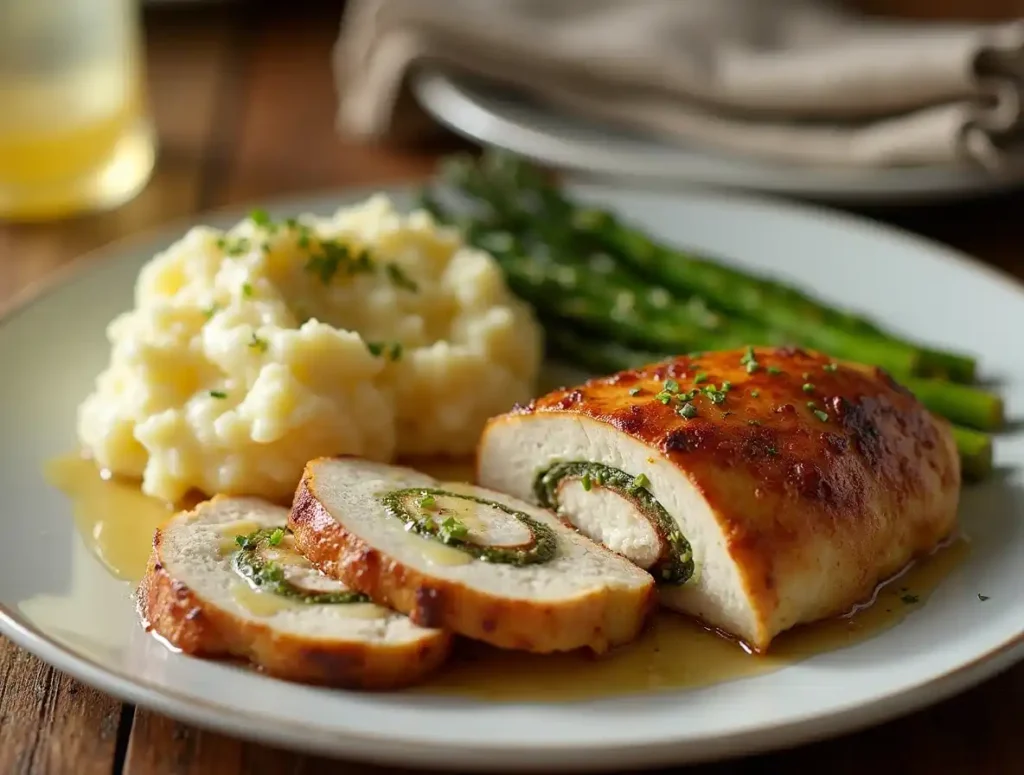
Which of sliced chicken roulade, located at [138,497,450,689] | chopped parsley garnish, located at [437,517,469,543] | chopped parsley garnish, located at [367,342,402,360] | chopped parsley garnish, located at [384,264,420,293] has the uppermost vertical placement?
chopped parsley garnish, located at [384,264,420,293]

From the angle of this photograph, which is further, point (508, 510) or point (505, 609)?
point (508, 510)

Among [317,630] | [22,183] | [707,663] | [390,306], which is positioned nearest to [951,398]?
[707,663]

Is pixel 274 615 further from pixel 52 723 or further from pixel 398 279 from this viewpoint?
pixel 398 279

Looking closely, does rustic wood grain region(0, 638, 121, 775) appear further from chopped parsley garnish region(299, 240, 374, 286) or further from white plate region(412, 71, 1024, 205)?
white plate region(412, 71, 1024, 205)

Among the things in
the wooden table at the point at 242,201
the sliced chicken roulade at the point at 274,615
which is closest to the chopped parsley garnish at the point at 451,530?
the sliced chicken roulade at the point at 274,615

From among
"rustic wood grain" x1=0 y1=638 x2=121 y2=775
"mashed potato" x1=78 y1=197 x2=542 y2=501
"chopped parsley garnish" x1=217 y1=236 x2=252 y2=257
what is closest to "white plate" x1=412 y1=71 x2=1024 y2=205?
"mashed potato" x1=78 y1=197 x2=542 y2=501

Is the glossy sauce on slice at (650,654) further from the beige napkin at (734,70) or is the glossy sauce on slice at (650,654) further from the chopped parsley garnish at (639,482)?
the beige napkin at (734,70)

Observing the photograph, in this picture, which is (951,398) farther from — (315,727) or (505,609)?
(315,727)
